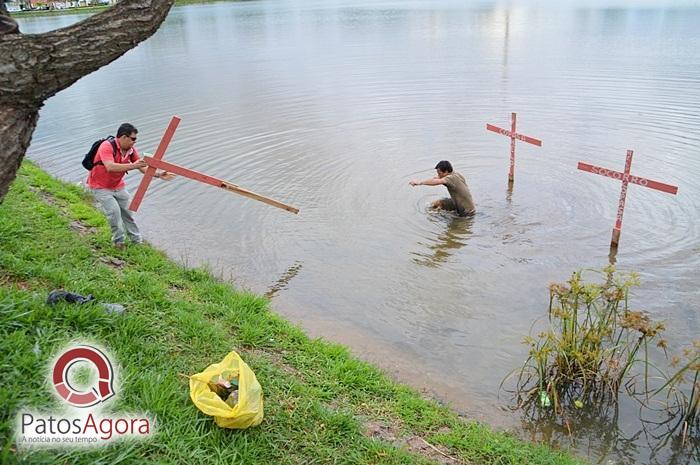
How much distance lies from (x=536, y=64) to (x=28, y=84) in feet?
76.1

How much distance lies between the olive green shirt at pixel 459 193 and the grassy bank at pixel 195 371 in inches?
183

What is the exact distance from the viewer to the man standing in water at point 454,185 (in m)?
10.1

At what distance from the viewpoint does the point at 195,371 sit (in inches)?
189

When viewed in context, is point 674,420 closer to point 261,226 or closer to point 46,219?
point 261,226

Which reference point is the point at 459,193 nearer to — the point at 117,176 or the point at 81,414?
the point at 117,176

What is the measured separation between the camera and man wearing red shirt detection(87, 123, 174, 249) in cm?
712

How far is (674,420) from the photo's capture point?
5492 mm

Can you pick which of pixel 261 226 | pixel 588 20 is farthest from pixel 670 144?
pixel 588 20

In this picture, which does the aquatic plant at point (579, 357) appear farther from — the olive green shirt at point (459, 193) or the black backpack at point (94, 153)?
the black backpack at point (94, 153)
